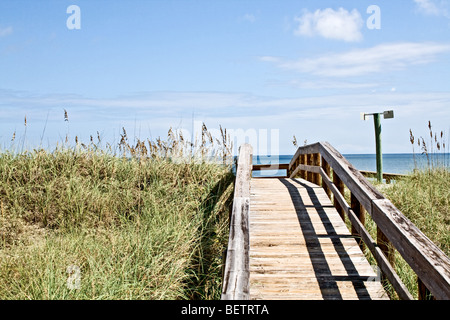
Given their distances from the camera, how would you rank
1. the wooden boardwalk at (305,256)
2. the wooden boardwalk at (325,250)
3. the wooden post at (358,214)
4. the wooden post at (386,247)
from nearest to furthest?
the wooden boardwalk at (325,250), the wooden boardwalk at (305,256), the wooden post at (386,247), the wooden post at (358,214)

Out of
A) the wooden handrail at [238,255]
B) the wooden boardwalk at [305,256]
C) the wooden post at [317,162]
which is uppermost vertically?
the wooden post at [317,162]

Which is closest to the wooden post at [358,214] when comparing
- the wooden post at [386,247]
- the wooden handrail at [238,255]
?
the wooden post at [386,247]

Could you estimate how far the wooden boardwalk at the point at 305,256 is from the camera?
3920 millimetres

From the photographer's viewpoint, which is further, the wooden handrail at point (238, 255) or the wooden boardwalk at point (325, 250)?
the wooden boardwalk at point (325, 250)

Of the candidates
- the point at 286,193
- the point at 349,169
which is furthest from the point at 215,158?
the point at 349,169

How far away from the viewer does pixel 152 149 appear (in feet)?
27.2

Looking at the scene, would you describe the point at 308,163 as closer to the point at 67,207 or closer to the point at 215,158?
the point at 215,158

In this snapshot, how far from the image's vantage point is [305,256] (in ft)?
15.2

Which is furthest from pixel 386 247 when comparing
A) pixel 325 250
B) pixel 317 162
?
pixel 317 162

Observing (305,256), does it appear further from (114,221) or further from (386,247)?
(114,221)

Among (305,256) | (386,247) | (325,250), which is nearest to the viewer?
(386,247)

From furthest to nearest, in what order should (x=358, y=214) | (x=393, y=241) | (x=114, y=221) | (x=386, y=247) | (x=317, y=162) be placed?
(x=317, y=162), (x=114, y=221), (x=358, y=214), (x=386, y=247), (x=393, y=241)

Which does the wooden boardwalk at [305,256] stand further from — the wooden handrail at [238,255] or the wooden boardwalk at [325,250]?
the wooden handrail at [238,255]

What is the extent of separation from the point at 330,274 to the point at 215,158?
4677 mm
